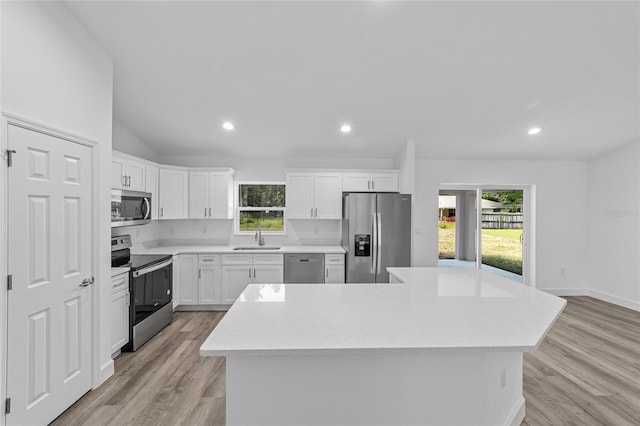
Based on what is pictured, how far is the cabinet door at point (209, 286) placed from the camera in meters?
4.49

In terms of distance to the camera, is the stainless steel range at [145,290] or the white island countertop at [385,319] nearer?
the white island countertop at [385,319]

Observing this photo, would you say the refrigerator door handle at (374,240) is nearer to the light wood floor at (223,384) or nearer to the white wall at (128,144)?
the light wood floor at (223,384)

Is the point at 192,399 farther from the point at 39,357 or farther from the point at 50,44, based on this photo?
the point at 50,44

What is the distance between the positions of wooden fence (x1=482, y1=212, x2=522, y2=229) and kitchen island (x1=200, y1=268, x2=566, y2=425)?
4.10 metres

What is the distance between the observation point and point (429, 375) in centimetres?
156

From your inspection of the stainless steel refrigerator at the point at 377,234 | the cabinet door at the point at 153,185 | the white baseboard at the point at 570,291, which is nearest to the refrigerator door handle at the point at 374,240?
the stainless steel refrigerator at the point at 377,234

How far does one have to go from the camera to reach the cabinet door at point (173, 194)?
448 centimetres

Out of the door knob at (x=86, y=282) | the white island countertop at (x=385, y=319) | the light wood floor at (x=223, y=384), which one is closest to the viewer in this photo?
the white island countertop at (x=385, y=319)

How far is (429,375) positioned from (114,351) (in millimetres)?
2903

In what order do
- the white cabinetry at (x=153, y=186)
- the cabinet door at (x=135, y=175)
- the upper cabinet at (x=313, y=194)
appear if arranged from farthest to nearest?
the upper cabinet at (x=313, y=194) < the white cabinetry at (x=153, y=186) < the cabinet door at (x=135, y=175)

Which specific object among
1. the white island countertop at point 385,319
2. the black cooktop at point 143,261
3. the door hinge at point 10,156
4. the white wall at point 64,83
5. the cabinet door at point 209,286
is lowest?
the cabinet door at point 209,286

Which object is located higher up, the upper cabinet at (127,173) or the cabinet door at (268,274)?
the upper cabinet at (127,173)

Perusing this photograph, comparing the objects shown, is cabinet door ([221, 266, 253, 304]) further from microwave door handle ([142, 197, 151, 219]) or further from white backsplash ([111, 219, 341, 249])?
microwave door handle ([142, 197, 151, 219])

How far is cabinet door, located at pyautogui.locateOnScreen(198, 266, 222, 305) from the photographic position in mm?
4488
